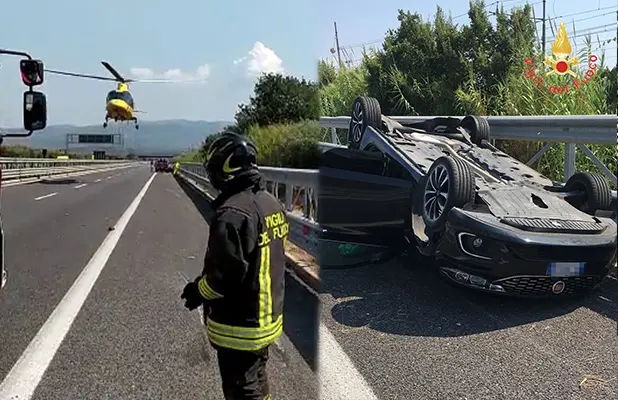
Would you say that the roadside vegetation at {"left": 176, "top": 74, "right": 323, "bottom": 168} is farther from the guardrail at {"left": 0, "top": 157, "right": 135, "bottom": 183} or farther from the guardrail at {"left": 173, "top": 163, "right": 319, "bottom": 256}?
the guardrail at {"left": 0, "top": 157, "right": 135, "bottom": 183}

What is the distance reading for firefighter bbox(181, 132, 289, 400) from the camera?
1.63 meters

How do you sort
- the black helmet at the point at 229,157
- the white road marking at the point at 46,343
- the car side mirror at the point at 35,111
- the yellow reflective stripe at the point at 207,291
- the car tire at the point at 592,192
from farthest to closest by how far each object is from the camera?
the white road marking at the point at 46,343, the car side mirror at the point at 35,111, the car tire at the point at 592,192, the yellow reflective stripe at the point at 207,291, the black helmet at the point at 229,157

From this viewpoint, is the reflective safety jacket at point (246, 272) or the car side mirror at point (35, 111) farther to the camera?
the car side mirror at point (35, 111)

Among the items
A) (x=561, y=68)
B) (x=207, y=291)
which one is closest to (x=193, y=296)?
(x=207, y=291)

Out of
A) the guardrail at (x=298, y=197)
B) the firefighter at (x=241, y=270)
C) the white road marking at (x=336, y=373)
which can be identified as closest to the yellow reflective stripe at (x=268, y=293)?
the firefighter at (x=241, y=270)

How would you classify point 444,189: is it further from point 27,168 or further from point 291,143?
point 27,168

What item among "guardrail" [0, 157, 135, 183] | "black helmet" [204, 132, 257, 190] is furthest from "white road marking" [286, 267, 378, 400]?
"guardrail" [0, 157, 135, 183]

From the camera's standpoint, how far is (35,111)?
210 cm

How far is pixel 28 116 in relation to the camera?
209 cm

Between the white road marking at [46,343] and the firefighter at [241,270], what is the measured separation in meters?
1.44

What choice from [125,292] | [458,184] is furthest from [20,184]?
[458,184]

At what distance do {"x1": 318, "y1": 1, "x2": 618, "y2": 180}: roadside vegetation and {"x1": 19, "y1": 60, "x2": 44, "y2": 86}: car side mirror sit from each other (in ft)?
2.78

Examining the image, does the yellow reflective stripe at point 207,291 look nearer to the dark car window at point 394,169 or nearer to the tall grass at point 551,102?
the dark car window at point 394,169

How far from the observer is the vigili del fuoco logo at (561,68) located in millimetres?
1763
